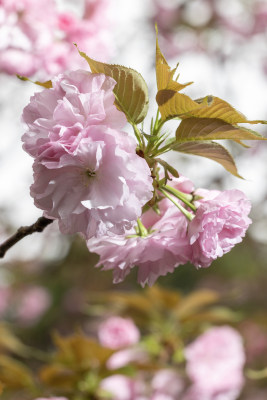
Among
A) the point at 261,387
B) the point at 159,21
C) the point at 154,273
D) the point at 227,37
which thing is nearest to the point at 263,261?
the point at 261,387

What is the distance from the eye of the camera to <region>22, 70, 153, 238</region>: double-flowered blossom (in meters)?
0.61

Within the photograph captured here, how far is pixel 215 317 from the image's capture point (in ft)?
5.04

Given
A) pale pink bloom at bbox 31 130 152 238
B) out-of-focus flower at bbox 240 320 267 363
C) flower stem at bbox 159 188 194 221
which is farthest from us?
out-of-focus flower at bbox 240 320 267 363

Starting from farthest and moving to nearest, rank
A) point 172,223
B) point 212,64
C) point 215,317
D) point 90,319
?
point 90,319
point 212,64
point 215,317
point 172,223

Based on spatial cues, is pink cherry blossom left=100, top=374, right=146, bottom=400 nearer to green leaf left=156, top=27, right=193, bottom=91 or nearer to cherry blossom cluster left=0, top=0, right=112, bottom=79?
cherry blossom cluster left=0, top=0, right=112, bottom=79

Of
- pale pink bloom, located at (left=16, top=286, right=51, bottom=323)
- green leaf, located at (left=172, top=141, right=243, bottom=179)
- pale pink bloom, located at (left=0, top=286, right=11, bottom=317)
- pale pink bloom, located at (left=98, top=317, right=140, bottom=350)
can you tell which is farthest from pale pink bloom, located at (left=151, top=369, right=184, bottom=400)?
pale pink bloom, located at (left=0, top=286, right=11, bottom=317)

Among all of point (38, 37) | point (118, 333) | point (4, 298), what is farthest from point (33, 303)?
point (38, 37)

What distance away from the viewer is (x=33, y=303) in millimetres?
4496

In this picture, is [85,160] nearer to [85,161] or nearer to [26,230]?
[85,161]

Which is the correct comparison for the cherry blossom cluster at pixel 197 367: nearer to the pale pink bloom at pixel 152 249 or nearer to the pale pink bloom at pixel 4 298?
the pale pink bloom at pixel 152 249

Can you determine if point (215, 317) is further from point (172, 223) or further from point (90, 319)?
point (90, 319)

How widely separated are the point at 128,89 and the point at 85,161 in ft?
0.37

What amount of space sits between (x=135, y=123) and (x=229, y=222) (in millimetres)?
170

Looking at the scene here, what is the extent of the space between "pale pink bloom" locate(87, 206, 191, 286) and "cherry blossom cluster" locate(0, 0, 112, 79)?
31.5 inches
